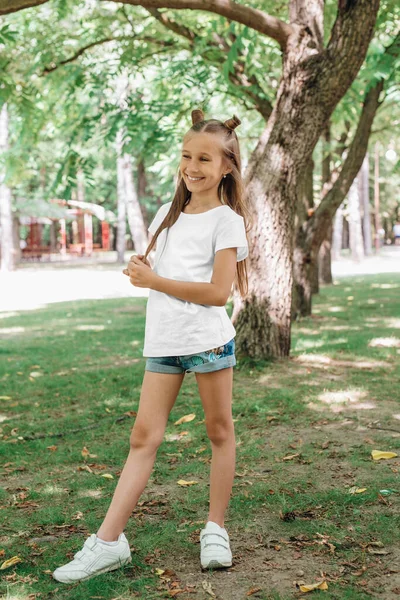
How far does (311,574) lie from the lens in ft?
9.75

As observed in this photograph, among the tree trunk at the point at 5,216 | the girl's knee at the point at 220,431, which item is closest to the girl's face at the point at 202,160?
the girl's knee at the point at 220,431

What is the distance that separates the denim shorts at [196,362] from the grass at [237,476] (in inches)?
32.4

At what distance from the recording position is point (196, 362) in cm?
294

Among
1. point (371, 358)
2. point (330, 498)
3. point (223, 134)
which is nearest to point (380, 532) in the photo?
point (330, 498)

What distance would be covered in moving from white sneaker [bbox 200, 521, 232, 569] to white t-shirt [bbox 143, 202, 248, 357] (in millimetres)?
784

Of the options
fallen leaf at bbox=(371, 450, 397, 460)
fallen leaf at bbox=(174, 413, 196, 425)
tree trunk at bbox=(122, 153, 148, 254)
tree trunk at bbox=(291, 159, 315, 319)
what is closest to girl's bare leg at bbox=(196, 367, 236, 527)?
fallen leaf at bbox=(371, 450, 397, 460)

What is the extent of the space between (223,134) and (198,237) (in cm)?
44

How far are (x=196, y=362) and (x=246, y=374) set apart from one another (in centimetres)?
417

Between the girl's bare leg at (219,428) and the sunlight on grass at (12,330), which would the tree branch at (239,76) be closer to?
the sunlight on grass at (12,330)

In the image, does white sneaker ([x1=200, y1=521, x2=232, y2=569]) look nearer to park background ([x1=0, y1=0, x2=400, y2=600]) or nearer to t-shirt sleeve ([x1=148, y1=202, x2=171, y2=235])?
park background ([x1=0, y1=0, x2=400, y2=600])

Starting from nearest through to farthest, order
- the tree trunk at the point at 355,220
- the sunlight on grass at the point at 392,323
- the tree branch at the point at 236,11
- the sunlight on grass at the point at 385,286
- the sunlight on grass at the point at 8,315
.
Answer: the tree branch at the point at 236,11 → the sunlight on grass at the point at 392,323 → the sunlight on grass at the point at 8,315 → the sunlight on grass at the point at 385,286 → the tree trunk at the point at 355,220

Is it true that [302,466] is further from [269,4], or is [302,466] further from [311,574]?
[269,4]

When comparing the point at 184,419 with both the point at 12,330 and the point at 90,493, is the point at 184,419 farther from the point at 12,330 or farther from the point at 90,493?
the point at 12,330

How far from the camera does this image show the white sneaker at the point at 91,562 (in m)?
2.91
